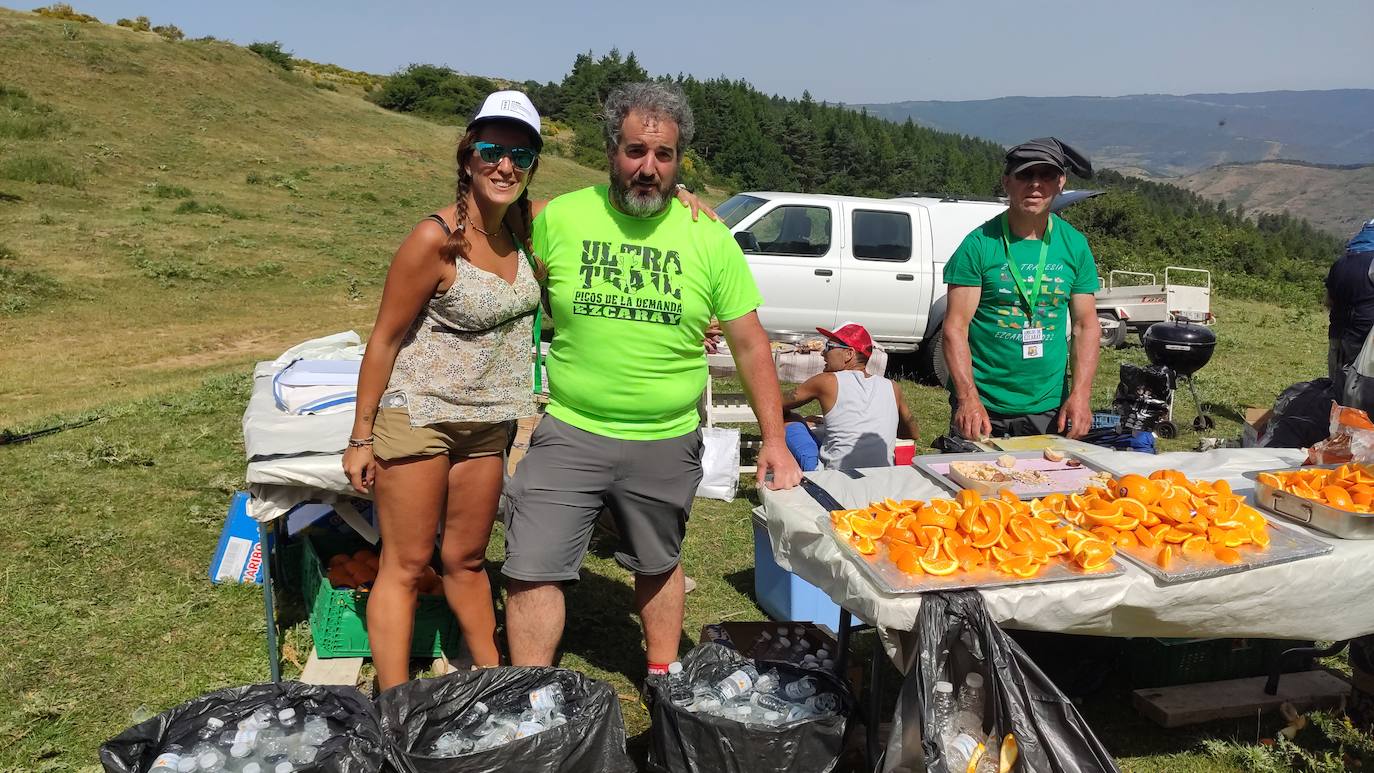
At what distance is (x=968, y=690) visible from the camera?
2.36 meters

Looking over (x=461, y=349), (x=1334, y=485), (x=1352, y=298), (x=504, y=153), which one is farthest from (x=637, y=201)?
(x=1352, y=298)

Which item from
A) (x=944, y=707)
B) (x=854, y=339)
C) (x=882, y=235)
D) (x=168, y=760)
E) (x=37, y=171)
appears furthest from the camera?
(x=37, y=171)

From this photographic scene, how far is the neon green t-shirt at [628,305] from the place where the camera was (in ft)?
9.00

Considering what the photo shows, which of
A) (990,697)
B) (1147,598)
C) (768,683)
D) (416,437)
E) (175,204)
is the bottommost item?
(768,683)

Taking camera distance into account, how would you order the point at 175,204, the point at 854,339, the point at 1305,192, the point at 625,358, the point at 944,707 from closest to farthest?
1. the point at 944,707
2. the point at 625,358
3. the point at 854,339
4. the point at 175,204
5. the point at 1305,192

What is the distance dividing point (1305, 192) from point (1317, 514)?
21401 centimetres

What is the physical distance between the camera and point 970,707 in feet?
7.75

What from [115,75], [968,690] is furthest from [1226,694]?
[115,75]

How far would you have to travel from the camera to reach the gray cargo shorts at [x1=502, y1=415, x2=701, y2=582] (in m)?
2.81

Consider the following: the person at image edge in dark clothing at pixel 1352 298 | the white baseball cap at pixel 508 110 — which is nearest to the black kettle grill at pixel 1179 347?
the person at image edge in dark clothing at pixel 1352 298

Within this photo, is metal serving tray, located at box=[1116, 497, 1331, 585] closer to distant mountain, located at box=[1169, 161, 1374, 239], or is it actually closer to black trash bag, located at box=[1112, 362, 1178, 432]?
black trash bag, located at box=[1112, 362, 1178, 432]

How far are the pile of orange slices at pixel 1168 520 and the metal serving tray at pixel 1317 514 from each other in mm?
162

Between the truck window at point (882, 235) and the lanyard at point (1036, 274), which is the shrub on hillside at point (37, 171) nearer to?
the truck window at point (882, 235)

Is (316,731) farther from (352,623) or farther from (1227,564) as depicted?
(1227,564)
